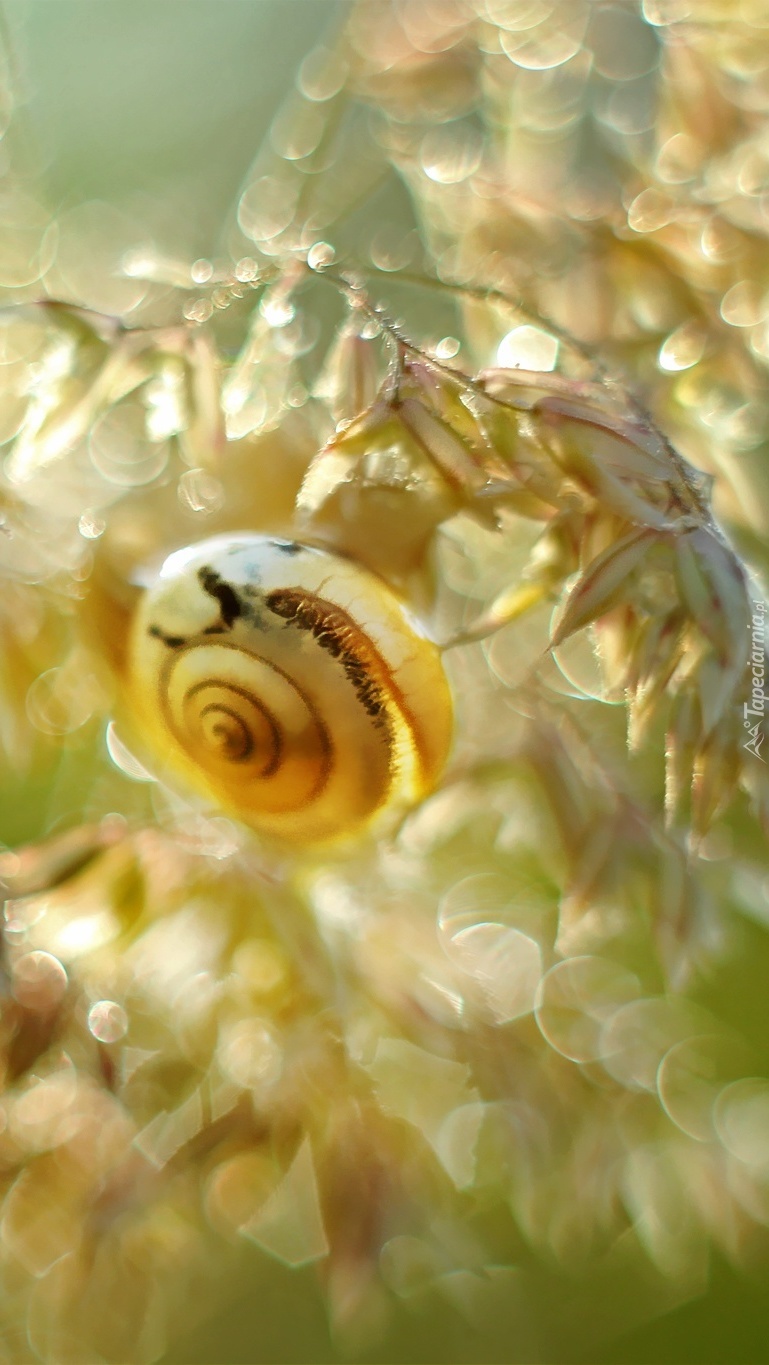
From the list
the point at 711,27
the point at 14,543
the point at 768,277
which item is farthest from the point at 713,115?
the point at 14,543

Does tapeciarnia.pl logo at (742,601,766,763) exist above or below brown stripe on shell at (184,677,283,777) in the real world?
below

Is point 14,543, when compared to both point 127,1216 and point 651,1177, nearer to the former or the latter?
point 127,1216

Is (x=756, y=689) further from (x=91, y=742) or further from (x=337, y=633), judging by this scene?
(x=91, y=742)

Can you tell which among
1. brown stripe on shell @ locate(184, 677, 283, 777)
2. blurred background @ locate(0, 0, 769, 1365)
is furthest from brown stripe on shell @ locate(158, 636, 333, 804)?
blurred background @ locate(0, 0, 769, 1365)

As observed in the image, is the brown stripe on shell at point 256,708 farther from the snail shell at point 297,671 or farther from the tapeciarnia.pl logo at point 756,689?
the tapeciarnia.pl logo at point 756,689

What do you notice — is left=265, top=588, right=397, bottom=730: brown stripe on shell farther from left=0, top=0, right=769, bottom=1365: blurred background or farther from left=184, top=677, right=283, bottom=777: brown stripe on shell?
left=0, top=0, right=769, bottom=1365: blurred background

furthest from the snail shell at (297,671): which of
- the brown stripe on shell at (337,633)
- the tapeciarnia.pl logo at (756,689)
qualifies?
the tapeciarnia.pl logo at (756,689)
